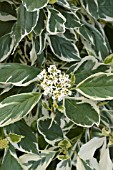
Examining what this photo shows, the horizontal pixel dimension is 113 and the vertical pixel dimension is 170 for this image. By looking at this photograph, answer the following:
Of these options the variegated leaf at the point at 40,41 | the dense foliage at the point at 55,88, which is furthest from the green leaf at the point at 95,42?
the variegated leaf at the point at 40,41

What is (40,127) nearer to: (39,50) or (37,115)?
(37,115)

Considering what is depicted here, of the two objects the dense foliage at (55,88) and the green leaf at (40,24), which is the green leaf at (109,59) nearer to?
the dense foliage at (55,88)

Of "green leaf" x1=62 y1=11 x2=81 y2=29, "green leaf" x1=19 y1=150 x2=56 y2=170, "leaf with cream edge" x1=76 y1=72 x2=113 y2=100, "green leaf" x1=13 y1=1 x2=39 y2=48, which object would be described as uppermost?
"green leaf" x1=13 y1=1 x2=39 y2=48

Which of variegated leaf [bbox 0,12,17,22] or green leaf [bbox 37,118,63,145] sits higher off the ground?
variegated leaf [bbox 0,12,17,22]

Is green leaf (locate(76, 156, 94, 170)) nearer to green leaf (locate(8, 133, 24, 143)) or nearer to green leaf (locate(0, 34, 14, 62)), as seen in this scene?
green leaf (locate(8, 133, 24, 143))

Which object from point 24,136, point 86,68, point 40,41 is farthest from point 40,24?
point 24,136

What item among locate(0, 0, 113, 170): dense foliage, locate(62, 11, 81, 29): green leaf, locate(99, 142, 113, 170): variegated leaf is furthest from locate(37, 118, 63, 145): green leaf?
locate(62, 11, 81, 29): green leaf

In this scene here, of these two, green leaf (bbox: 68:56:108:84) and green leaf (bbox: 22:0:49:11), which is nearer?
green leaf (bbox: 22:0:49:11)

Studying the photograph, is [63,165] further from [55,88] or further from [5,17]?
[5,17]
